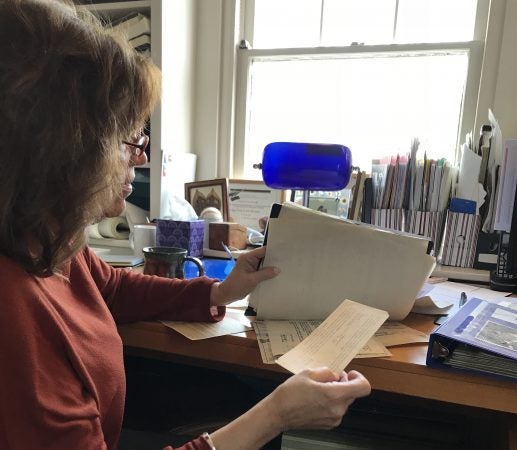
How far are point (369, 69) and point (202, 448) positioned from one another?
1.49m

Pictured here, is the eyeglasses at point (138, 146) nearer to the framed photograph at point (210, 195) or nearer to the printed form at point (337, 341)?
the printed form at point (337, 341)

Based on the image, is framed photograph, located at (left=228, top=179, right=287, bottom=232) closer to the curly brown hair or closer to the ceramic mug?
the ceramic mug

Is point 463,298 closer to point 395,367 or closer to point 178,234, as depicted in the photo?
point 395,367

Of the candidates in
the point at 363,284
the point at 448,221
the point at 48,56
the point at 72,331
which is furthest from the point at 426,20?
the point at 72,331

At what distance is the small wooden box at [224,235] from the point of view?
4.36 ft

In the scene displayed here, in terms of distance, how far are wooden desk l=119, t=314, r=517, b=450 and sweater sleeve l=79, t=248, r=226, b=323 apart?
33mm

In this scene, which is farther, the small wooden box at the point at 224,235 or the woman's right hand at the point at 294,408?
the small wooden box at the point at 224,235

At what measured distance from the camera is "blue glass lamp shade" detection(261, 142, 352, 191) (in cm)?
111

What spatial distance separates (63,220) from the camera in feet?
1.77

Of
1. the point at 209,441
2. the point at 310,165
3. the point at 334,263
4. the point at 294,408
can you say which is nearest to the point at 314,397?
the point at 294,408

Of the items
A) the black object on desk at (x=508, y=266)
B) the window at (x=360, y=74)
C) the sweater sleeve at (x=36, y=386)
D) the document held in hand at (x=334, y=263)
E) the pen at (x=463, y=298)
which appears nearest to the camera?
the sweater sleeve at (x=36, y=386)

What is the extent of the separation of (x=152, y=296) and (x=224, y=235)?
0.52m

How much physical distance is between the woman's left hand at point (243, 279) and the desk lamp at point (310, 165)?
0.38 m

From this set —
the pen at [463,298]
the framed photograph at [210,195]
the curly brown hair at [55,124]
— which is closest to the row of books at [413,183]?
the pen at [463,298]
